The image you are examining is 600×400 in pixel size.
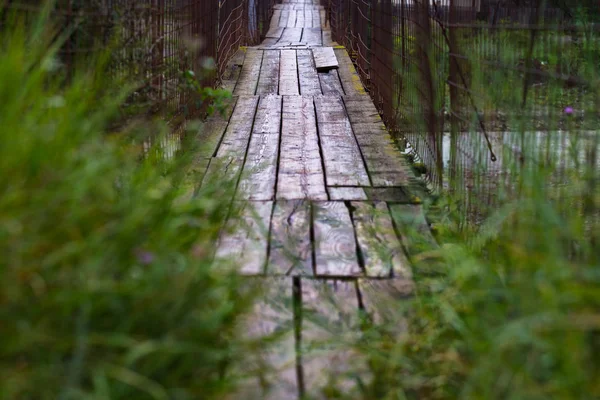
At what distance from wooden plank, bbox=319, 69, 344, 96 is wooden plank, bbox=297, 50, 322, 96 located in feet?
0.17

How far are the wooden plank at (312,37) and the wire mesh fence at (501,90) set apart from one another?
694 cm

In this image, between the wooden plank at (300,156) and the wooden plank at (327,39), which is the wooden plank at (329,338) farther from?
the wooden plank at (327,39)

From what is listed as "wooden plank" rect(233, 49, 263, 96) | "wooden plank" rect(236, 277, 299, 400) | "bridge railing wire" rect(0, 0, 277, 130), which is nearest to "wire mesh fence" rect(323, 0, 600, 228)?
"wooden plank" rect(236, 277, 299, 400)

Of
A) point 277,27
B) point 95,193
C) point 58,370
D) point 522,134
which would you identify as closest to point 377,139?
point 522,134

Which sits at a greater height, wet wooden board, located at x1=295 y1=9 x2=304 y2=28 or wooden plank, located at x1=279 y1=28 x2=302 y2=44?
wet wooden board, located at x1=295 y1=9 x2=304 y2=28

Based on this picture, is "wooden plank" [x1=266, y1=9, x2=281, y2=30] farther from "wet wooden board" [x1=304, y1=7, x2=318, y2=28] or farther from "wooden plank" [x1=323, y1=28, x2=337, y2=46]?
"wooden plank" [x1=323, y1=28, x2=337, y2=46]

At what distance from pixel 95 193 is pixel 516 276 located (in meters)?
1.09

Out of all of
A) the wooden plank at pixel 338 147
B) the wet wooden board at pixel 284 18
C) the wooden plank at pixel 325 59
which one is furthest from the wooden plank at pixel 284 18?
the wooden plank at pixel 338 147

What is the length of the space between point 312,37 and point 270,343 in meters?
10.9

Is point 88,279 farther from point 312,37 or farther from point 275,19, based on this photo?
point 275,19

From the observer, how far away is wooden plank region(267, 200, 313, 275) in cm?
292

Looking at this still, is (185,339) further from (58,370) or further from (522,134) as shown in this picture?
(522,134)

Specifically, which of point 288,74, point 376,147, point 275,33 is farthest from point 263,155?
point 275,33

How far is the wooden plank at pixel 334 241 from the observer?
2941mm
